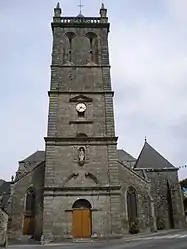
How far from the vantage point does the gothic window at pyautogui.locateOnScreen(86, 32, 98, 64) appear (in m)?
25.3

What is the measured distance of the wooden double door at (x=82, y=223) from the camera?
18989 mm

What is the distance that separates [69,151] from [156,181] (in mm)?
13795

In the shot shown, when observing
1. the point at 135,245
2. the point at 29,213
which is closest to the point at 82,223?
the point at 29,213

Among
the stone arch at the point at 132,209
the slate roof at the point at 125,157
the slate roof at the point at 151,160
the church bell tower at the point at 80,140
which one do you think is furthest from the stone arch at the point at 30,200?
the slate roof at the point at 125,157

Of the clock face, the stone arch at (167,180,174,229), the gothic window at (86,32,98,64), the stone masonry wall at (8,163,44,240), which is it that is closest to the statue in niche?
the clock face

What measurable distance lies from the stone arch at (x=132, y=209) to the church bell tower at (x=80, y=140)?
3.40m

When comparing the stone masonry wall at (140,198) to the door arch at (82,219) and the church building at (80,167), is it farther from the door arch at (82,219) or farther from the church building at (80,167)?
the door arch at (82,219)

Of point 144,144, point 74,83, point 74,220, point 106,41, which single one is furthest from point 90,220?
point 144,144

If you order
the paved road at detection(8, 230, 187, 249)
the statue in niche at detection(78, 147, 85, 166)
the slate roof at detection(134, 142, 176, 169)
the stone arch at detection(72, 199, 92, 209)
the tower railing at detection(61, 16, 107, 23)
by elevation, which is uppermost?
the tower railing at detection(61, 16, 107, 23)

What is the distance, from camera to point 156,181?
3095 centimetres

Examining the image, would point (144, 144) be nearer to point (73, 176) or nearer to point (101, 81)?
point (101, 81)

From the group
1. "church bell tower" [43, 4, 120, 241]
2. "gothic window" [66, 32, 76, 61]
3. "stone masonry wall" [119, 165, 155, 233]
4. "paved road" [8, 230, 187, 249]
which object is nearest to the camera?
"paved road" [8, 230, 187, 249]

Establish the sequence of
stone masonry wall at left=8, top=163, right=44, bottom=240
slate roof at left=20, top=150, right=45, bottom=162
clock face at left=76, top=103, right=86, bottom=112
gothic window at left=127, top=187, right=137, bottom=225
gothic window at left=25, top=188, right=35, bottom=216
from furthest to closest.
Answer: slate roof at left=20, top=150, right=45, bottom=162 < clock face at left=76, top=103, right=86, bottom=112 < gothic window at left=127, top=187, right=137, bottom=225 < gothic window at left=25, top=188, right=35, bottom=216 < stone masonry wall at left=8, top=163, right=44, bottom=240

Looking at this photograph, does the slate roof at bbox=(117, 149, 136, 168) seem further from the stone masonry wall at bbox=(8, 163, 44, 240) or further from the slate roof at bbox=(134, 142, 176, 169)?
the stone masonry wall at bbox=(8, 163, 44, 240)
